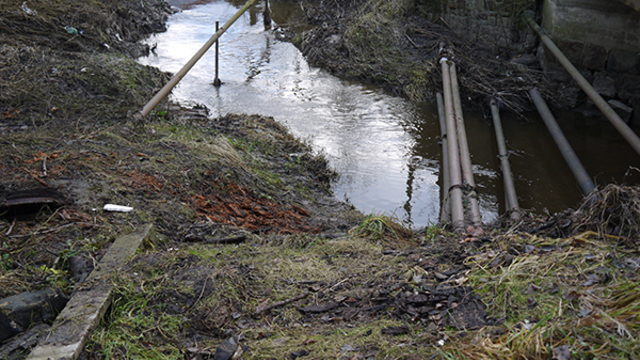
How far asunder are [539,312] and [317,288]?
1370 millimetres

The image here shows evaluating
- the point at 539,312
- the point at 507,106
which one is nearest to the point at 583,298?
the point at 539,312

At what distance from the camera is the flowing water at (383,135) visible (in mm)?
5742

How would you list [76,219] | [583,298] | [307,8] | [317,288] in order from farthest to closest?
1. [307,8]
2. [76,219]
3. [317,288]
4. [583,298]

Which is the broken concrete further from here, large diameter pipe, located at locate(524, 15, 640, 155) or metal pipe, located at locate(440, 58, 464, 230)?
large diameter pipe, located at locate(524, 15, 640, 155)

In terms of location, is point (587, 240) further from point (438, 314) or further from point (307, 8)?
point (307, 8)

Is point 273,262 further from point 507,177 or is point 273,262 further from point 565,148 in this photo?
point 565,148

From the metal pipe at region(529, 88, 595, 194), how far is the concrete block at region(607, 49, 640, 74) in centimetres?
106

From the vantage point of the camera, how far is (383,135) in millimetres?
7191

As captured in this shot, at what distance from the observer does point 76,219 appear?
3.82 meters

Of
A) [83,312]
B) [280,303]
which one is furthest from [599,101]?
[83,312]

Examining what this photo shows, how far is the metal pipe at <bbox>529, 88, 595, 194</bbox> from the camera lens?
486 cm

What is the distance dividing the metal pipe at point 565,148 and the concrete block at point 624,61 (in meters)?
1.06

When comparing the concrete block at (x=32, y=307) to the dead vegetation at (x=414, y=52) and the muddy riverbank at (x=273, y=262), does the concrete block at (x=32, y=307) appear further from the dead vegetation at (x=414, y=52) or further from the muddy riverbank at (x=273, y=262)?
the dead vegetation at (x=414, y=52)

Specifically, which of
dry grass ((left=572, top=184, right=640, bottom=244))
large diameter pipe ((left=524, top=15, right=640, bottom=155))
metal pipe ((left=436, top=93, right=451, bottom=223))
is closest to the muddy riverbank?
dry grass ((left=572, top=184, right=640, bottom=244))
